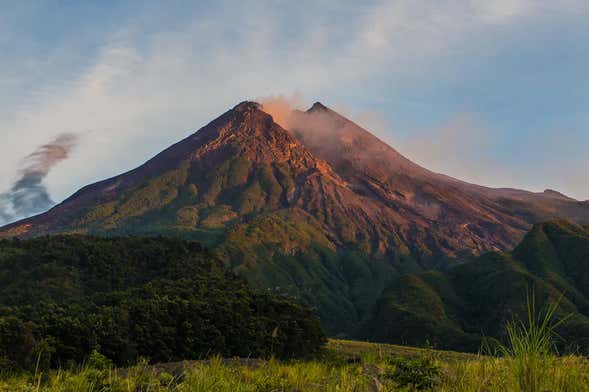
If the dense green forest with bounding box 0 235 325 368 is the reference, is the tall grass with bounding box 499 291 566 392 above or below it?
above

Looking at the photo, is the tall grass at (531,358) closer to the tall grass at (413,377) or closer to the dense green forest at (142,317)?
the tall grass at (413,377)

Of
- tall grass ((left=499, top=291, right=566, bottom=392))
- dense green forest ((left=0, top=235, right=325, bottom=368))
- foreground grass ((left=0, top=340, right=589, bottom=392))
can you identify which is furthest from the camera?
dense green forest ((left=0, top=235, right=325, bottom=368))

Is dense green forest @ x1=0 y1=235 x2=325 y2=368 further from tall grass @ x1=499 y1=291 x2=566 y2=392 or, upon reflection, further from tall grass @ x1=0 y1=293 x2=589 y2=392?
tall grass @ x1=499 y1=291 x2=566 y2=392

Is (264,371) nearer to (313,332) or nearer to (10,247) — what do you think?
(313,332)

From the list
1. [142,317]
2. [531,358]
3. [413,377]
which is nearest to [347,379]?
[413,377]

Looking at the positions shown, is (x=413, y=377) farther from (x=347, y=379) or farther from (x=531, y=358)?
(x=531, y=358)

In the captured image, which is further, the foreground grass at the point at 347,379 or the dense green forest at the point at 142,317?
the dense green forest at the point at 142,317

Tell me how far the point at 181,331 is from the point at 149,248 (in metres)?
73.4

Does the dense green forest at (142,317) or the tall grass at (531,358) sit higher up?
the tall grass at (531,358)

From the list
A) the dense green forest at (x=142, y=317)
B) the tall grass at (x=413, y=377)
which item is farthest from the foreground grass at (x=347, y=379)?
the dense green forest at (x=142, y=317)

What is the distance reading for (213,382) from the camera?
7062mm

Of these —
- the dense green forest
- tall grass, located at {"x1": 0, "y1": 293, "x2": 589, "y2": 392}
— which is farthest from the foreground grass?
the dense green forest

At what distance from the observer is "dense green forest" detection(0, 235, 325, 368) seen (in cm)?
5766

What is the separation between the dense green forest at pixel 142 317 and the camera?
5766cm
